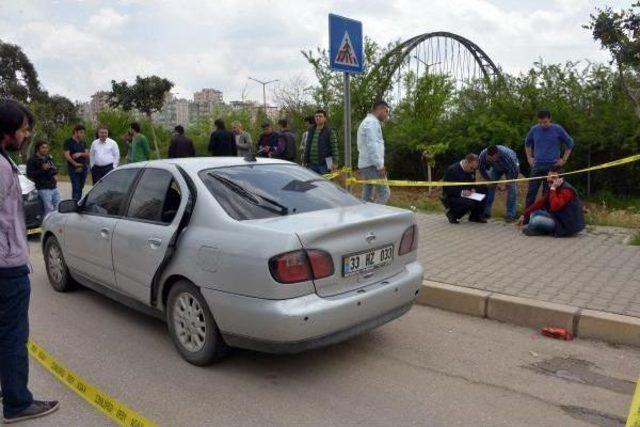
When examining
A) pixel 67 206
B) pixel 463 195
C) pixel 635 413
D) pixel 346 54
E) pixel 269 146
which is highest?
pixel 346 54

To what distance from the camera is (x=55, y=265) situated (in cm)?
627

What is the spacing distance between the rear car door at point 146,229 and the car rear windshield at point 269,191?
1.10ft

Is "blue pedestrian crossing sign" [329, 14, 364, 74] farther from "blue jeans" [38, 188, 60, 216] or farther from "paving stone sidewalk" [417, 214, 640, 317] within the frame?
"blue jeans" [38, 188, 60, 216]

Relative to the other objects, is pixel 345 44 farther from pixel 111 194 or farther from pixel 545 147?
pixel 545 147

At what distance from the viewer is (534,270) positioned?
6.33 metres

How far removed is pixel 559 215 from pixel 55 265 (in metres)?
6.38

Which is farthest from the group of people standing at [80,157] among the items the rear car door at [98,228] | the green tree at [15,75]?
the green tree at [15,75]

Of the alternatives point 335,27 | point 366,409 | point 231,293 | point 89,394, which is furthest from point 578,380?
point 335,27

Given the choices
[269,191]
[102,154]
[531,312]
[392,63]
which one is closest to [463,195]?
[531,312]

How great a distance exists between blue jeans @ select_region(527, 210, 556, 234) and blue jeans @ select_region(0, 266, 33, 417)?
6642mm

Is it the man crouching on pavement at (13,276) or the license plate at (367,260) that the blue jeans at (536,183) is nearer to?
the license plate at (367,260)

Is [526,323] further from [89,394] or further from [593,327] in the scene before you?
[89,394]

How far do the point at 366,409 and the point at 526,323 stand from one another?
7.17 ft

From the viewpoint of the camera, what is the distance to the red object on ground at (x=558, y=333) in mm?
4809
